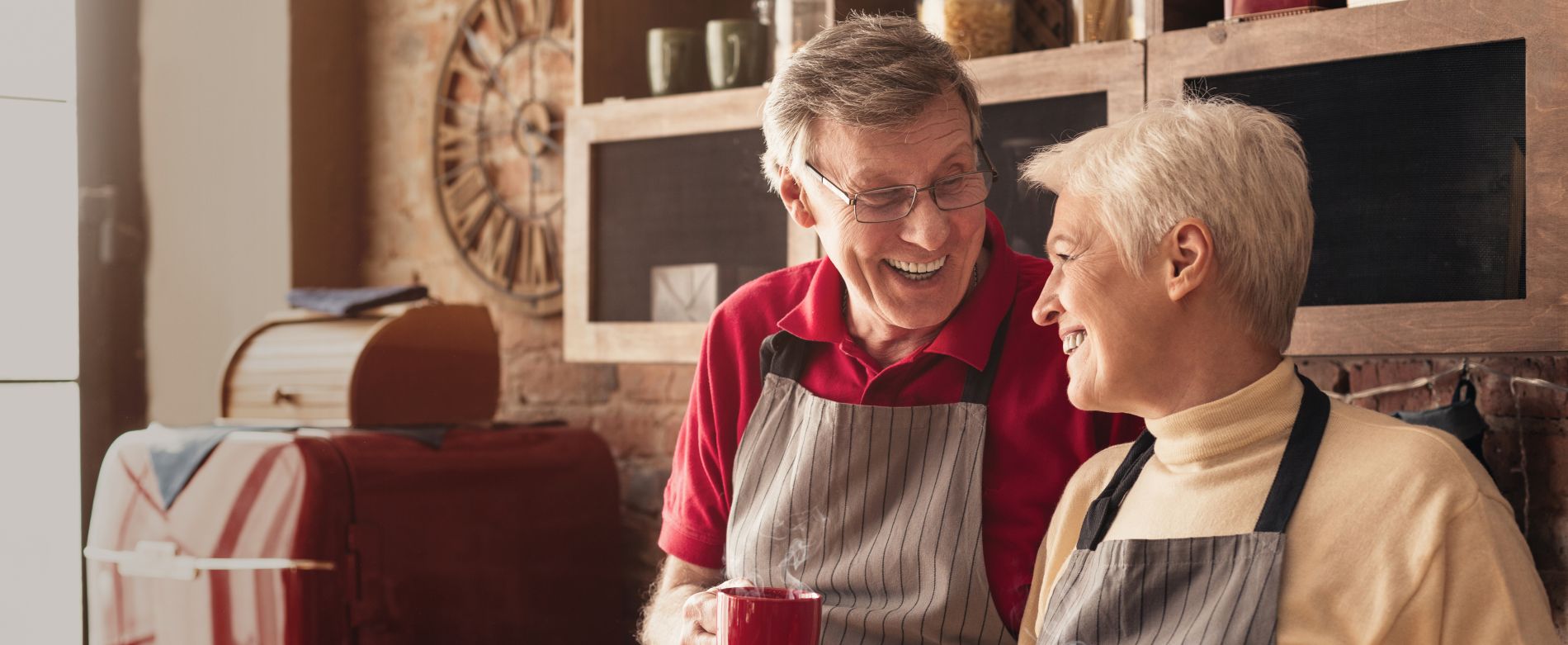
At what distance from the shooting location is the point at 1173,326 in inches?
54.3

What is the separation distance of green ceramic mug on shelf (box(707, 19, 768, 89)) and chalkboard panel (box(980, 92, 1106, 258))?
0.45 meters

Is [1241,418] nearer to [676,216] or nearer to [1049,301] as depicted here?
[1049,301]

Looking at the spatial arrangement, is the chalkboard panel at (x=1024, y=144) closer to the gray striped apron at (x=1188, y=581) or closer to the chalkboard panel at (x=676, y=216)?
the chalkboard panel at (x=676, y=216)

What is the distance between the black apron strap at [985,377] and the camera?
1.68 metres

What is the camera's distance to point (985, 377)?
169 centimetres

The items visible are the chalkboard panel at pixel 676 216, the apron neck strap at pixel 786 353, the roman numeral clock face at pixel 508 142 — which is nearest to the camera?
the apron neck strap at pixel 786 353

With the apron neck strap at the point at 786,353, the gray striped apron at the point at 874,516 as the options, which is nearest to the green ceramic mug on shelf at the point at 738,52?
the apron neck strap at the point at 786,353

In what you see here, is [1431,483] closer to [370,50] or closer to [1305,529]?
[1305,529]

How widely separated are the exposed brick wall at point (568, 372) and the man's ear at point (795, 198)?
3.15 feet

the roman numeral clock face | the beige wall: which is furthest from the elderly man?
the beige wall

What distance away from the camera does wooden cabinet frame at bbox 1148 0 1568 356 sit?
1.63m

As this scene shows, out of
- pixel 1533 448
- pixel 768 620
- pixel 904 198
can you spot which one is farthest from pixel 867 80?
pixel 1533 448

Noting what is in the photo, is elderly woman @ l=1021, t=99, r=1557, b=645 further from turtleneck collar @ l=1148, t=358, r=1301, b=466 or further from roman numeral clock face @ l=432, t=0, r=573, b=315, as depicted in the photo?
roman numeral clock face @ l=432, t=0, r=573, b=315

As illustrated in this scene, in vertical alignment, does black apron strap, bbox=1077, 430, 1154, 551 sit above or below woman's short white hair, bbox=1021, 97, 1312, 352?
below
